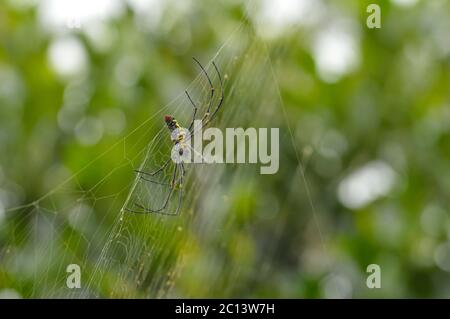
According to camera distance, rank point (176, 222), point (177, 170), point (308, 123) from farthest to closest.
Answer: point (308, 123) → point (176, 222) → point (177, 170)

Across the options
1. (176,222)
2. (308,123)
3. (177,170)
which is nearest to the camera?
(177,170)

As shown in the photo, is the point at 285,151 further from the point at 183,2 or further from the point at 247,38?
the point at 247,38

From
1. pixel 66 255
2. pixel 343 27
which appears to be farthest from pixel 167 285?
pixel 343 27

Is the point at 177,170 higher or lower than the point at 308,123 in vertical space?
lower

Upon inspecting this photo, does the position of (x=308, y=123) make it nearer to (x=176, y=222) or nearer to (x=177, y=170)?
(x=176, y=222)

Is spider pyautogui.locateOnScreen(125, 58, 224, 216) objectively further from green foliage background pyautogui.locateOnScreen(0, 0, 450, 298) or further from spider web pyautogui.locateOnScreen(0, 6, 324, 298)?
green foliage background pyautogui.locateOnScreen(0, 0, 450, 298)

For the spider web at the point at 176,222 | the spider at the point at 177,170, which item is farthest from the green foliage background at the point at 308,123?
the spider at the point at 177,170

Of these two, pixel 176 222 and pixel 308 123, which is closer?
pixel 176 222

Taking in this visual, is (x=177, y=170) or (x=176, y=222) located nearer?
(x=177, y=170)

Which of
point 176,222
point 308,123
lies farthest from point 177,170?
point 308,123
